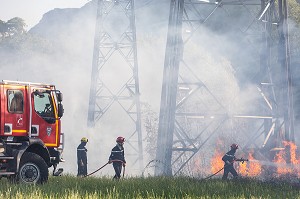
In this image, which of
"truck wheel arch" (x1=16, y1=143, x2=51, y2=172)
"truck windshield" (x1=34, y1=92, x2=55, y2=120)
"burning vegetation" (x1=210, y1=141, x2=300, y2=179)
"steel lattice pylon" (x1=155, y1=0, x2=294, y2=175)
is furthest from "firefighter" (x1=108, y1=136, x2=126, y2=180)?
"burning vegetation" (x1=210, y1=141, x2=300, y2=179)

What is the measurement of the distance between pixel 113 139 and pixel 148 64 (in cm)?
1209

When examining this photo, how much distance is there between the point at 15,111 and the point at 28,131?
629 millimetres

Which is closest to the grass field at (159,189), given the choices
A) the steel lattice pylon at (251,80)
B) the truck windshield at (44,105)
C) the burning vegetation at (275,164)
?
the truck windshield at (44,105)

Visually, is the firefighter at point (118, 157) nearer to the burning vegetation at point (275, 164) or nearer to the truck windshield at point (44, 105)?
the truck windshield at point (44, 105)

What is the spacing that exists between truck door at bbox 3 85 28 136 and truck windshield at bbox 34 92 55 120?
422mm

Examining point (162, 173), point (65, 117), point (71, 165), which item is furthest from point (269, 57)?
point (65, 117)

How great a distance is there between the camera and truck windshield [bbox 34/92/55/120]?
15.7 m

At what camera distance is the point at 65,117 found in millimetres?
46625

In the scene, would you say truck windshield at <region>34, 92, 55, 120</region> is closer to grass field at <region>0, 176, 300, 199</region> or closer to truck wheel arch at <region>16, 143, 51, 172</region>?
truck wheel arch at <region>16, 143, 51, 172</region>

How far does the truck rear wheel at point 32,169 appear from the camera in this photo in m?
15.1

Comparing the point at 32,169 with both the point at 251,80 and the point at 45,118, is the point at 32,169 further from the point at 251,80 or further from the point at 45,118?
the point at 251,80

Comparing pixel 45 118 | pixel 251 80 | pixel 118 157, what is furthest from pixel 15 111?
pixel 251 80

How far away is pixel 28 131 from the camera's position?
50.0ft

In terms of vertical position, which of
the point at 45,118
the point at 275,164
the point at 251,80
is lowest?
the point at 275,164
